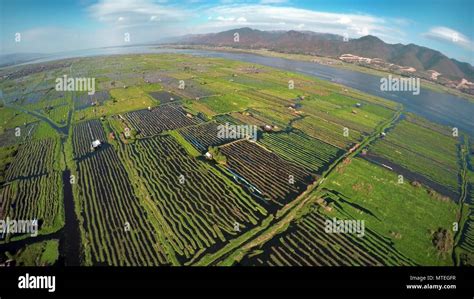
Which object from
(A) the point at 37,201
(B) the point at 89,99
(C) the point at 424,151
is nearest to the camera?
(A) the point at 37,201

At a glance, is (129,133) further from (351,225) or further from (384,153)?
(384,153)

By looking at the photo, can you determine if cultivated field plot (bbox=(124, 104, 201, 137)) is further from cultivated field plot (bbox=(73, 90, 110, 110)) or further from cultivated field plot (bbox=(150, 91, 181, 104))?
cultivated field plot (bbox=(73, 90, 110, 110))

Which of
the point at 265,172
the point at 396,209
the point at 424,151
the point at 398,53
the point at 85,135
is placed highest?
the point at 398,53

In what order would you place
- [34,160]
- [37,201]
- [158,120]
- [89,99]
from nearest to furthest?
1. [37,201]
2. [34,160]
3. [158,120]
4. [89,99]

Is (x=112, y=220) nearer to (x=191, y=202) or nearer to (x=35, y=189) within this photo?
(x=191, y=202)

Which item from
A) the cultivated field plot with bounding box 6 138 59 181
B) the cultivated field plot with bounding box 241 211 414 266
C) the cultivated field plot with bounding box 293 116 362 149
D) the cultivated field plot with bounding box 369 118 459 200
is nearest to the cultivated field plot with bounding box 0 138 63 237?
the cultivated field plot with bounding box 6 138 59 181

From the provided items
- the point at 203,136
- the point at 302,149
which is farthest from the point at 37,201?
the point at 302,149

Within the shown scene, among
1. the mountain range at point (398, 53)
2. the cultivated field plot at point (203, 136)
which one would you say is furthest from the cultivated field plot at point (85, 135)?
the mountain range at point (398, 53)

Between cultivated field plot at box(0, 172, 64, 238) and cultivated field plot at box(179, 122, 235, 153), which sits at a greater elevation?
cultivated field plot at box(179, 122, 235, 153)
